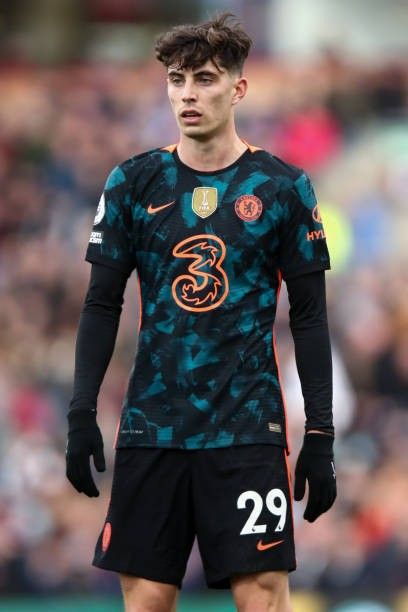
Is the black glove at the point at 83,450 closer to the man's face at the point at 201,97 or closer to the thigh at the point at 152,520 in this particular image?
the thigh at the point at 152,520

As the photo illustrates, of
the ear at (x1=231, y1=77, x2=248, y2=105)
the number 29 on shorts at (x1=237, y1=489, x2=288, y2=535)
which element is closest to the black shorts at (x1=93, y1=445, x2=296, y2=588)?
the number 29 on shorts at (x1=237, y1=489, x2=288, y2=535)

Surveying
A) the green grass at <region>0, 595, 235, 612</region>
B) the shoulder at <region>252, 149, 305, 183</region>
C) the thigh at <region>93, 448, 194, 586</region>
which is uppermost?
the shoulder at <region>252, 149, 305, 183</region>

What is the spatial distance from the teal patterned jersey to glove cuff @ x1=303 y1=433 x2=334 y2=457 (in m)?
0.08

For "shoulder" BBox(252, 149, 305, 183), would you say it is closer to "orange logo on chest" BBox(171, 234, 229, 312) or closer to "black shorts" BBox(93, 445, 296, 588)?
"orange logo on chest" BBox(171, 234, 229, 312)

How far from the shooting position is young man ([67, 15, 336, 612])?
4.35 m

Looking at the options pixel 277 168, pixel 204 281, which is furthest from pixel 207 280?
pixel 277 168

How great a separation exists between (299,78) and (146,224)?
6.07 m

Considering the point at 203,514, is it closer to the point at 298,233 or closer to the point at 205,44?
the point at 298,233

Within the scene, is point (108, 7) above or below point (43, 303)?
above

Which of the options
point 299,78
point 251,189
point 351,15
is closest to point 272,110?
point 299,78

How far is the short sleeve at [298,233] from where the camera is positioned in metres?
4.46

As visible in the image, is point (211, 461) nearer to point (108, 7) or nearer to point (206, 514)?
point (206, 514)

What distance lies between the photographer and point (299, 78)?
33.7ft

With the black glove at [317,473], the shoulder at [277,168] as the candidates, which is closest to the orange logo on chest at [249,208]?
the shoulder at [277,168]
